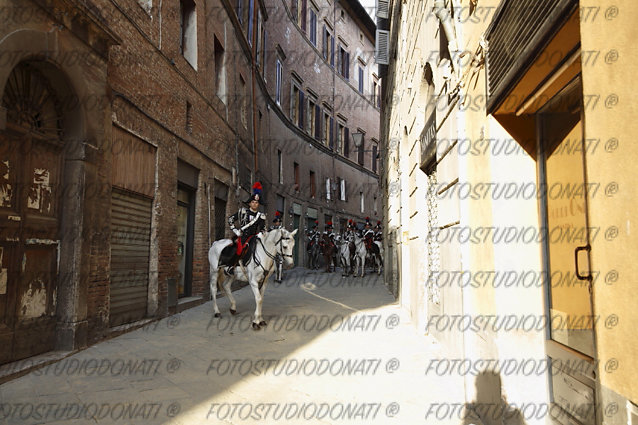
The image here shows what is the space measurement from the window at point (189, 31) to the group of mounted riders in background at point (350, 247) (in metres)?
11.3

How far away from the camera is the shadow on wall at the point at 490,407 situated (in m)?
3.40

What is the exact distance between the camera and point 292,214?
25.0 m

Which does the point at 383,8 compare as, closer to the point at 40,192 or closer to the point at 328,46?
the point at 40,192

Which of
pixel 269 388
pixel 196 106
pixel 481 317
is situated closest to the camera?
pixel 481 317

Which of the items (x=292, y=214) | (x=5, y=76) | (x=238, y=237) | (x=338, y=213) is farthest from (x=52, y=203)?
(x=338, y=213)

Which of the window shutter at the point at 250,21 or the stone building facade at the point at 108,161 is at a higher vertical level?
the window shutter at the point at 250,21

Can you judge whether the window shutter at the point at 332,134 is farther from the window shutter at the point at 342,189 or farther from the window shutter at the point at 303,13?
the window shutter at the point at 303,13

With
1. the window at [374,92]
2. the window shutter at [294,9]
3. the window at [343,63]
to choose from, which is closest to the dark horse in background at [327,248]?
the window shutter at [294,9]

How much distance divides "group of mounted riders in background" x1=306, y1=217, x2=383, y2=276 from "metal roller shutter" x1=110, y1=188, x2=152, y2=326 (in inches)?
493

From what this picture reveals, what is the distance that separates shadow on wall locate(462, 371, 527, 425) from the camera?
11.1 feet

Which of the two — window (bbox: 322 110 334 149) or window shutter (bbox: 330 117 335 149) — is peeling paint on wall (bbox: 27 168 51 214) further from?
window shutter (bbox: 330 117 335 149)

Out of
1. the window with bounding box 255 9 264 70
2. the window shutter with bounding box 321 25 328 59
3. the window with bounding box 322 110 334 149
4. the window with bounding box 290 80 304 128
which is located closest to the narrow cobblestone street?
the window with bounding box 255 9 264 70

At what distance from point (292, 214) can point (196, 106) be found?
13836mm

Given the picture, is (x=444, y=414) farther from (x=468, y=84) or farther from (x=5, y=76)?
(x=5, y=76)
